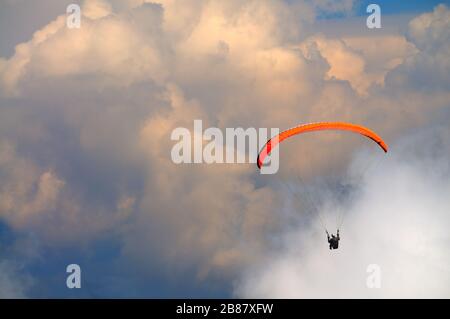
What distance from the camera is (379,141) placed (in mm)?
115312

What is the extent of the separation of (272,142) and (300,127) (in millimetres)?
4181
